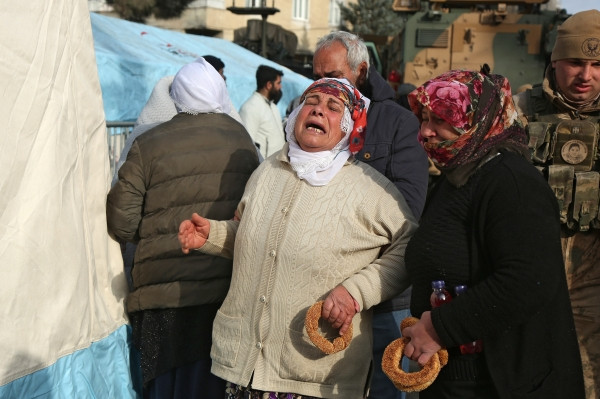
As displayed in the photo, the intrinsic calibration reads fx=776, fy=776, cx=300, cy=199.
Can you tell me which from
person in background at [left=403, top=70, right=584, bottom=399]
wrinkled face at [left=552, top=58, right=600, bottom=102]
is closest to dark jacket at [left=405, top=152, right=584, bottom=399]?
person in background at [left=403, top=70, right=584, bottom=399]

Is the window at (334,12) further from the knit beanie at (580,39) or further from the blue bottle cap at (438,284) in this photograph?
the blue bottle cap at (438,284)

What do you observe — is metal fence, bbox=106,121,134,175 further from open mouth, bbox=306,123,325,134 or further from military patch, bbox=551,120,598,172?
military patch, bbox=551,120,598,172

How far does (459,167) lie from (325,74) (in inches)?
60.4

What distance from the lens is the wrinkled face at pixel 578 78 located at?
3.36 metres

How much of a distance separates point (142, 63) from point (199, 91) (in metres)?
6.25

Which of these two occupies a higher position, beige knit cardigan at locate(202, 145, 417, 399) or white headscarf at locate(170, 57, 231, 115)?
white headscarf at locate(170, 57, 231, 115)

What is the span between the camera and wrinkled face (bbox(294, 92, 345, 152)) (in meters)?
2.84

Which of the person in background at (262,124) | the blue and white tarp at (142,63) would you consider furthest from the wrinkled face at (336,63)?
the blue and white tarp at (142,63)

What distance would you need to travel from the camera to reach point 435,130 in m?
2.29

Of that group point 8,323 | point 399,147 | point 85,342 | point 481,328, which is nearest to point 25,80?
point 8,323

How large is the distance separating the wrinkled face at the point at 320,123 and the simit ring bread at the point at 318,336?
1.96 feet

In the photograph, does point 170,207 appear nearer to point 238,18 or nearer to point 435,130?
point 435,130

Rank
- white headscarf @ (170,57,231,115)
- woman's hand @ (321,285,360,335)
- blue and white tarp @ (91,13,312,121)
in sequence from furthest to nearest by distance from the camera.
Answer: blue and white tarp @ (91,13,312,121)
white headscarf @ (170,57,231,115)
woman's hand @ (321,285,360,335)

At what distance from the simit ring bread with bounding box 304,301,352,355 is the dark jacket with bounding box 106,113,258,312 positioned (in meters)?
0.94
